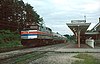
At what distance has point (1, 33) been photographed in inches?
1612

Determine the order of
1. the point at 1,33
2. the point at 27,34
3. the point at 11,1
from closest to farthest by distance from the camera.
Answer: the point at 27,34, the point at 1,33, the point at 11,1

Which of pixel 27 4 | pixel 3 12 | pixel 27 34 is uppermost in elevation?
pixel 27 4

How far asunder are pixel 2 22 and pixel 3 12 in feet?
8.29

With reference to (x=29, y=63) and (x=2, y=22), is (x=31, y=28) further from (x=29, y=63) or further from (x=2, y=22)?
(x=29, y=63)

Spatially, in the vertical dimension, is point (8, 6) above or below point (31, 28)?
above

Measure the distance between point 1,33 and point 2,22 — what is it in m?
8.49

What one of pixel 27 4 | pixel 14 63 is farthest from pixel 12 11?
pixel 14 63

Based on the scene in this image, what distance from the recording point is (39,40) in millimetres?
37250

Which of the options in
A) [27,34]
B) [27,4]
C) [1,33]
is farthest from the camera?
[27,4]

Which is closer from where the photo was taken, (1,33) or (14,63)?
(14,63)

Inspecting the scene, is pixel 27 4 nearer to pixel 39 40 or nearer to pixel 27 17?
pixel 27 17

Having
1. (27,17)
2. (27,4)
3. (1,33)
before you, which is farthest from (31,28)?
(27,4)

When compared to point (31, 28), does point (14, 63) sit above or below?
below

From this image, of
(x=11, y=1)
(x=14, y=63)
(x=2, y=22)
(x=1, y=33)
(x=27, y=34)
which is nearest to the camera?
(x=14, y=63)
